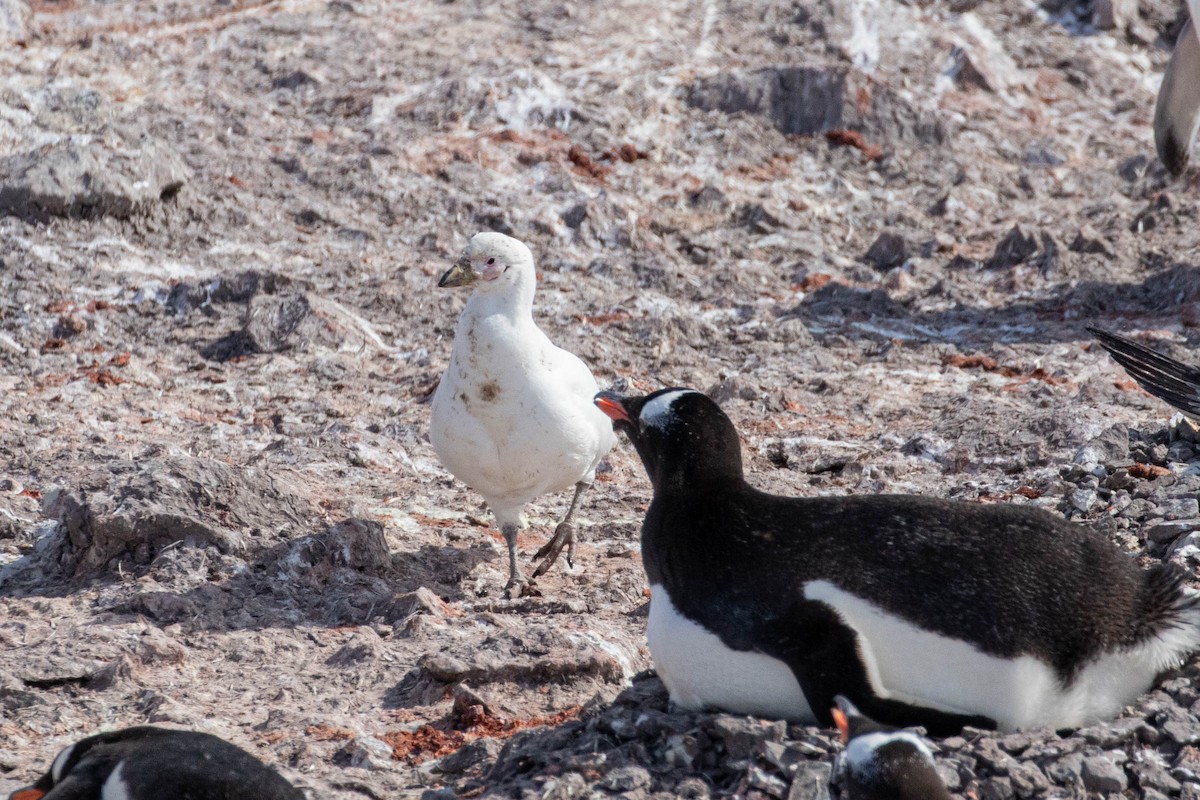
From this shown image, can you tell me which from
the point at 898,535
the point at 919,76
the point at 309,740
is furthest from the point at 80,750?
the point at 919,76

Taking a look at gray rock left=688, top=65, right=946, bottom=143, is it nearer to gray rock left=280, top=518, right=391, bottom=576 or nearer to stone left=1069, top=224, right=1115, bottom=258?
stone left=1069, top=224, right=1115, bottom=258

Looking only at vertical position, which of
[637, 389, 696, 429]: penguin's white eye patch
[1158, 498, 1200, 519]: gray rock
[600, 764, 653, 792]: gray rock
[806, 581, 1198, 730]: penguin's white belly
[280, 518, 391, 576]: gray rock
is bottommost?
[280, 518, 391, 576]: gray rock

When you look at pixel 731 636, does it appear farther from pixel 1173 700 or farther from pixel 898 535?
pixel 1173 700

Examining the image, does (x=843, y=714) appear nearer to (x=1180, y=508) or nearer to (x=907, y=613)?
(x=907, y=613)

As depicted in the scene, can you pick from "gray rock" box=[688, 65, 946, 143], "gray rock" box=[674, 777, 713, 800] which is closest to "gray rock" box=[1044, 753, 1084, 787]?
"gray rock" box=[674, 777, 713, 800]

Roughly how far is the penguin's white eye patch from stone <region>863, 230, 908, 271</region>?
6.16 metres

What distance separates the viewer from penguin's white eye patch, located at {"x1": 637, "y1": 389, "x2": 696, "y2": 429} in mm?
4152

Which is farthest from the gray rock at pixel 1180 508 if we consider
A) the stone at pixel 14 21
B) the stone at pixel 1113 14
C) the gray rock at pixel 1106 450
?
the stone at pixel 1113 14

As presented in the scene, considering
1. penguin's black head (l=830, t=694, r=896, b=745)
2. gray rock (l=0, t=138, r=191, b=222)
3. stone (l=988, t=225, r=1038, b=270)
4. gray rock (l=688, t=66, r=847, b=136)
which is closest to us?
penguin's black head (l=830, t=694, r=896, b=745)

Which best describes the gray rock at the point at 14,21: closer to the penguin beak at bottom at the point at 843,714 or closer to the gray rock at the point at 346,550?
the gray rock at the point at 346,550

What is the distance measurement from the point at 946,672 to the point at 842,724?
48cm

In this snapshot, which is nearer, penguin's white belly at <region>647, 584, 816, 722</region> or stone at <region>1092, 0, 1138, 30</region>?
penguin's white belly at <region>647, 584, 816, 722</region>

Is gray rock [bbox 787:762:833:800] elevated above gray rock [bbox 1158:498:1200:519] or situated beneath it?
elevated above

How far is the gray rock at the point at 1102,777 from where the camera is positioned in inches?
136
